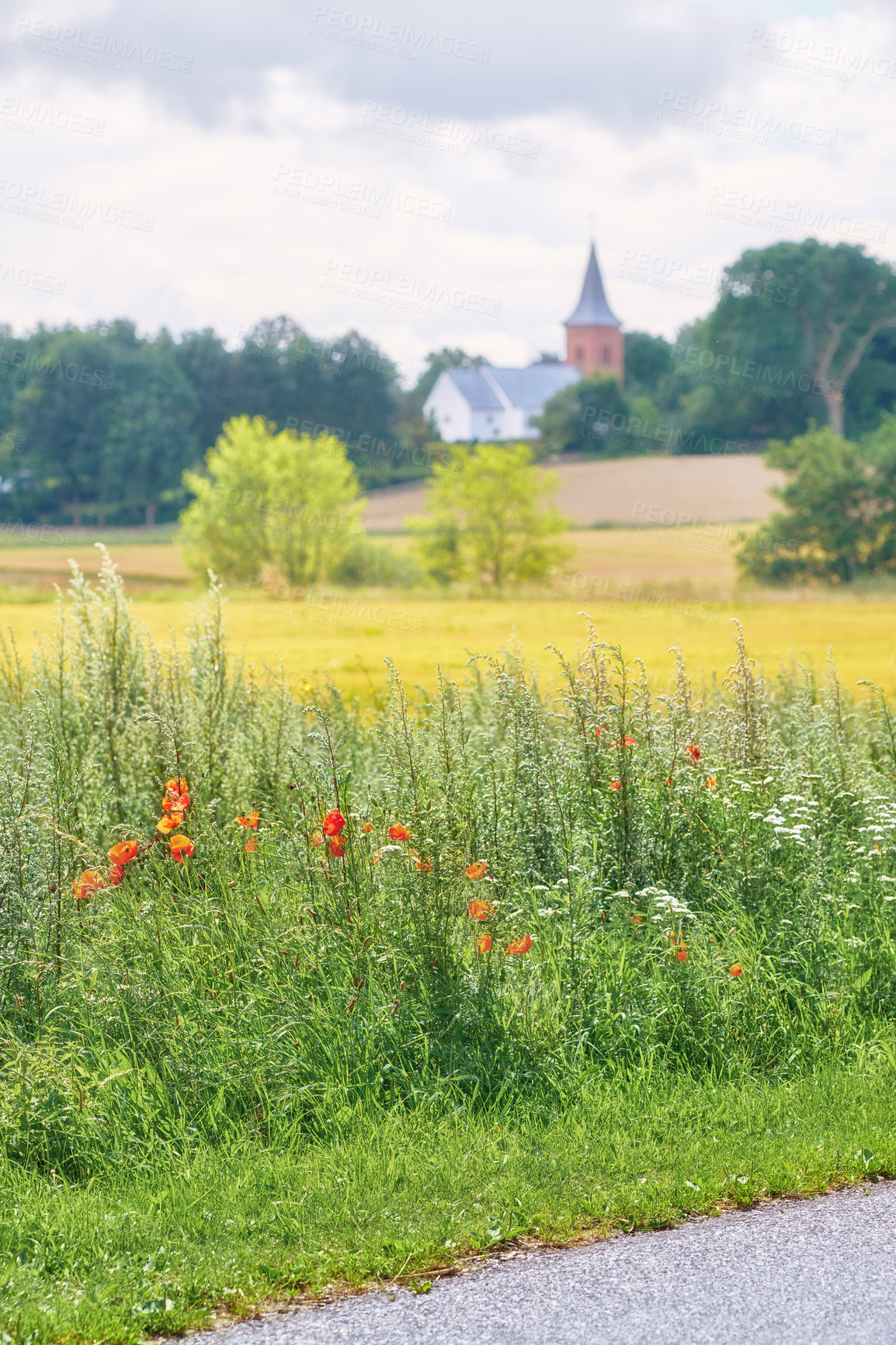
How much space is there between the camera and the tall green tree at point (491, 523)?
116 feet

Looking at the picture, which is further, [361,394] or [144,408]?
[361,394]

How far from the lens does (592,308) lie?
365ft

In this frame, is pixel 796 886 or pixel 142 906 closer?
pixel 142 906

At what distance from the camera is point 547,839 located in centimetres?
646

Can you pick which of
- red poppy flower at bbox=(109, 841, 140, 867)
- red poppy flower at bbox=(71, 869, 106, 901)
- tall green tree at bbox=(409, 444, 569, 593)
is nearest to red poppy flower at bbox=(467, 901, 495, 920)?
red poppy flower at bbox=(109, 841, 140, 867)

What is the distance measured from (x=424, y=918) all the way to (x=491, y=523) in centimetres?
3099

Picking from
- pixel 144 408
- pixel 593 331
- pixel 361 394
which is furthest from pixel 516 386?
pixel 144 408

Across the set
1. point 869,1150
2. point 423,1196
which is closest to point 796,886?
point 869,1150

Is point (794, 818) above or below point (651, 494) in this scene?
below

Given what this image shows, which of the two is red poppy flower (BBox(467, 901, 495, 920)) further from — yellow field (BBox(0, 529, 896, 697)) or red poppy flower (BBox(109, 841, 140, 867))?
yellow field (BBox(0, 529, 896, 697))

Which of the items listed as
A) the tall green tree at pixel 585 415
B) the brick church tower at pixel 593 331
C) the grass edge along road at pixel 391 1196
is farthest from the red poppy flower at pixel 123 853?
the brick church tower at pixel 593 331

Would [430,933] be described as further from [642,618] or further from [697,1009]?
[642,618]

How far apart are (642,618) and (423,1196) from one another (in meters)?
24.3

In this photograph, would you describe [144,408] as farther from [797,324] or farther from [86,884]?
[86,884]
